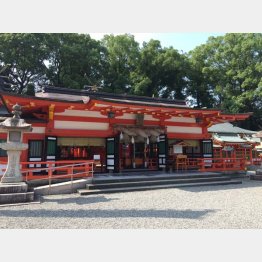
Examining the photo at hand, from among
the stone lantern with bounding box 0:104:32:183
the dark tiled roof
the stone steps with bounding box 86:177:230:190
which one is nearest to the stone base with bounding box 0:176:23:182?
the stone lantern with bounding box 0:104:32:183

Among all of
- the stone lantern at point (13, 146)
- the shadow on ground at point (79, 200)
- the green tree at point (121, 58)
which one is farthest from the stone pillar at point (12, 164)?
the green tree at point (121, 58)

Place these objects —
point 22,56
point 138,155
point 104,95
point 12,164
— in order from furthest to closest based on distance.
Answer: point 22,56 → point 104,95 → point 138,155 → point 12,164

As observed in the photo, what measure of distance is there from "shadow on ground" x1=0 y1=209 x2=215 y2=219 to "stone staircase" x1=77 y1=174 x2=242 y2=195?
8.54ft

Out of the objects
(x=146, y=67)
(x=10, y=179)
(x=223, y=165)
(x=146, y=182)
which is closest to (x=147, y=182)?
(x=146, y=182)

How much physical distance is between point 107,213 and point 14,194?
3.24 metres

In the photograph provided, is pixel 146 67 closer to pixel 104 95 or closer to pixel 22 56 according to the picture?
pixel 22 56

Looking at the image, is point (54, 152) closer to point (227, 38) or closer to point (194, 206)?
point (194, 206)

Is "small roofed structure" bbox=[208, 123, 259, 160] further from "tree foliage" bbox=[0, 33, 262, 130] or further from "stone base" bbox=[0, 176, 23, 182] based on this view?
"stone base" bbox=[0, 176, 23, 182]

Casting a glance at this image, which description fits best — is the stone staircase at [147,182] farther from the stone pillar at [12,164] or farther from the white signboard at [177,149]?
the white signboard at [177,149]

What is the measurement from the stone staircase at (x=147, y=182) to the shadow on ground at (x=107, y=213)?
2604 mm

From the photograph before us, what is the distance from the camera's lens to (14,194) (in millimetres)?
8109

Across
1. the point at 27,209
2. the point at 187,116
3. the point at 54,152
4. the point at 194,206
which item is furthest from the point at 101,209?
the point at 187,116

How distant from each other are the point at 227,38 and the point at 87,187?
34464 mm

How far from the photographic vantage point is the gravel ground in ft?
19.5
